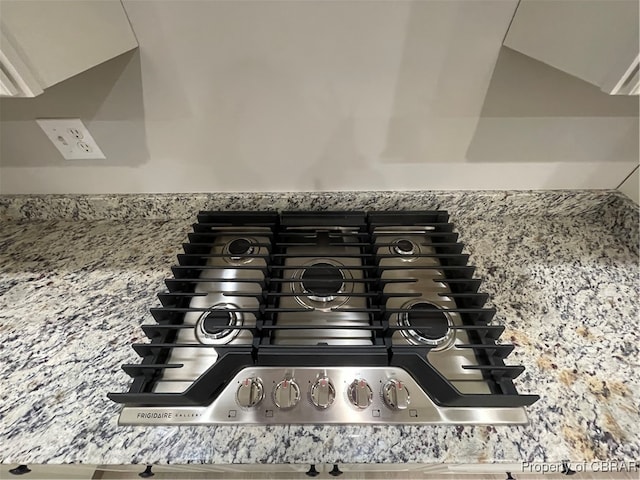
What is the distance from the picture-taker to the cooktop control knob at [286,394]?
584mm

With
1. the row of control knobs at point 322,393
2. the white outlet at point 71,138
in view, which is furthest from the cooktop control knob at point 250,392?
the white outlet at point 71,138

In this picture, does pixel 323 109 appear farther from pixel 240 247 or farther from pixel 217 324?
pixel 217 324

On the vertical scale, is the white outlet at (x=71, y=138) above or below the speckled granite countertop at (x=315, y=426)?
above

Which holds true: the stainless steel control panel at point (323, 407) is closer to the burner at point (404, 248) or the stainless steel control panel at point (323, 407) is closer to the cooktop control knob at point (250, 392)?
the cooktop control knob at point (250, 392)

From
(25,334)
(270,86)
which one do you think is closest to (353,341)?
(270,86)

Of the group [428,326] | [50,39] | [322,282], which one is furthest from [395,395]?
[50,39]

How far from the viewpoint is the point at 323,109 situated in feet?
2.56

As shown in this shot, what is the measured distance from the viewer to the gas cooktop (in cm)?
58

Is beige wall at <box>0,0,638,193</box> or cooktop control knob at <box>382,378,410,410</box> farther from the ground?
beige wall at <box>0,0,638,193</box>

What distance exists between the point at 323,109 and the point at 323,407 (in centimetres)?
62

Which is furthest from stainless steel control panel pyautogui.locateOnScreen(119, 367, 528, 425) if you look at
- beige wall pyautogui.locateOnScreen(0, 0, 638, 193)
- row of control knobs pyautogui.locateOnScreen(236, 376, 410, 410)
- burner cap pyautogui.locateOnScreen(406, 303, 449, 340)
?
beige wall pyautogui.locateOnScreen(0, 0, 638, 193)

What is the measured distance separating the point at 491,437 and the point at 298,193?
0.68 m

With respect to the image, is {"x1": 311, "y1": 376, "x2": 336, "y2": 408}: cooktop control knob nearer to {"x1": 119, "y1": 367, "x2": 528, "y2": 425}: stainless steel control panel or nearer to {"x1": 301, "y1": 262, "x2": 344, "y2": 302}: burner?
{"x1": 119, "y1": 367, "x2": 528, "y2": 425}: stainless steel control panel

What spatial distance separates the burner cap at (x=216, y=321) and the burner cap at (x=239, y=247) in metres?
0.19
